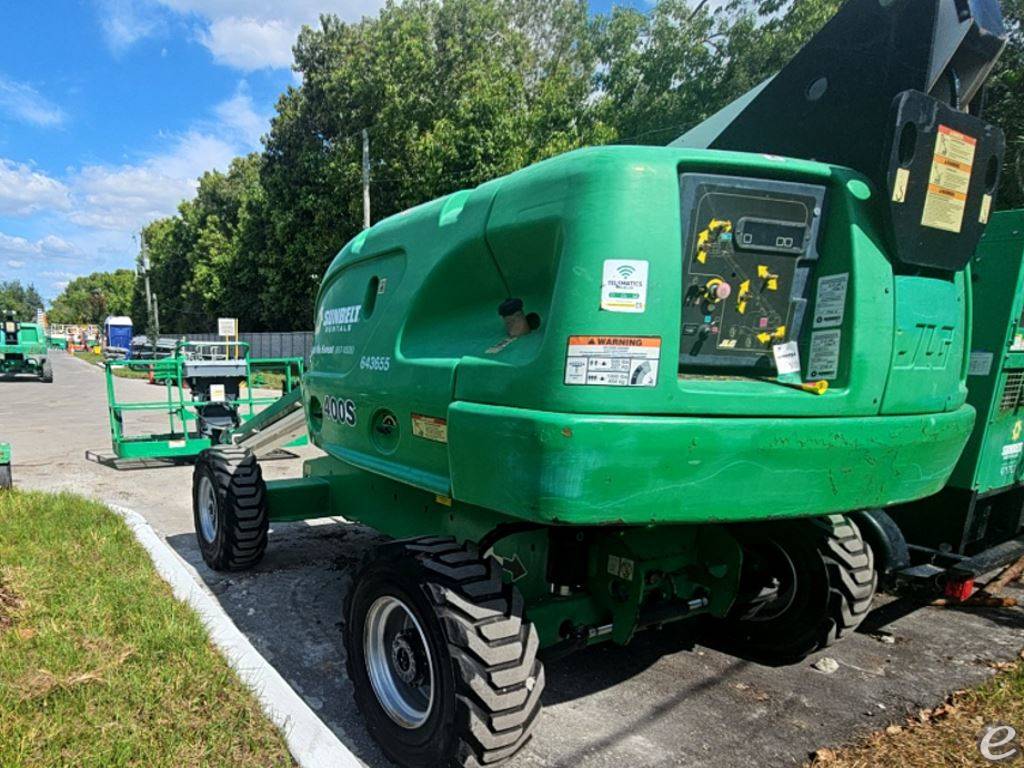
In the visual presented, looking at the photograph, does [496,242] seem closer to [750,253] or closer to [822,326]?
[750,253]

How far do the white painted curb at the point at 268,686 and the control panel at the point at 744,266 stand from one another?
6.70 feet

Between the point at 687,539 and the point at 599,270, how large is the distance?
1.62 meters

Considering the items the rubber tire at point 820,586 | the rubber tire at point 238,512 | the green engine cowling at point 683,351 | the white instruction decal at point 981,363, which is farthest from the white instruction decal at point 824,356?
the rubber tire at point 238,512

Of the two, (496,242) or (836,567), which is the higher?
(496,242)

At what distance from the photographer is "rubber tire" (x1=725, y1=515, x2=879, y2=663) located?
11.5 feet

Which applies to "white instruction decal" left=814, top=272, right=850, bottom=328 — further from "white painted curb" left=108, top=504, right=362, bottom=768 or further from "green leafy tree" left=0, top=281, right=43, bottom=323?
"green leafy tree" left=0, top=281, right=43, bottom=323

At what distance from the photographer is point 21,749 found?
8.38 feet

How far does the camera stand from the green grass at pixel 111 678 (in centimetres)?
263

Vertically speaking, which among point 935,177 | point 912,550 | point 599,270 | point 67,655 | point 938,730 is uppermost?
point 935,177

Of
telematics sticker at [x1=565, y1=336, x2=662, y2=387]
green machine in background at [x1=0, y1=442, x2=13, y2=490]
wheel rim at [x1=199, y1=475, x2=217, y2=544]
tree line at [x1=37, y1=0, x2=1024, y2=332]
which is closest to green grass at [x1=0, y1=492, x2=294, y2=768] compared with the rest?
wheel rim at [x1=199, y1=475, x2=217, y2=544]

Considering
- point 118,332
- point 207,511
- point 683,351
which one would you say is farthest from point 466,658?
point 118,332

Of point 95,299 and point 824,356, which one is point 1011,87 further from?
point 95,299

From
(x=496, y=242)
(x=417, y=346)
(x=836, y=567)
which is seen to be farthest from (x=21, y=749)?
(x=836, y=567)

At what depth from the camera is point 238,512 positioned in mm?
4715
